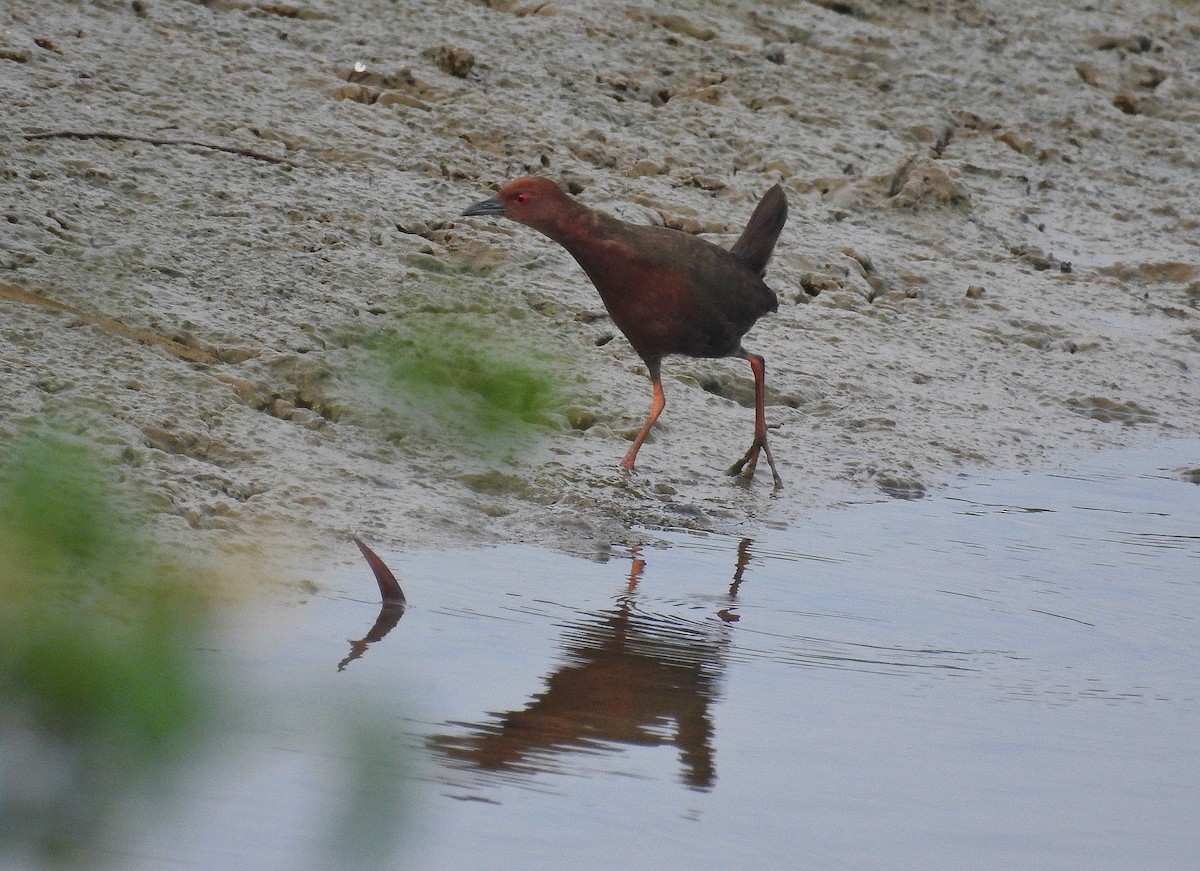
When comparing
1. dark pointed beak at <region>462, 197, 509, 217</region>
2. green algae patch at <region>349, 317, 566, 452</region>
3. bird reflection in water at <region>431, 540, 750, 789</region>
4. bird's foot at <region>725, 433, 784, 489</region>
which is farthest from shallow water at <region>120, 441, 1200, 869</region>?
dark pointed beak at <region>462, 197, 509, 217</region>

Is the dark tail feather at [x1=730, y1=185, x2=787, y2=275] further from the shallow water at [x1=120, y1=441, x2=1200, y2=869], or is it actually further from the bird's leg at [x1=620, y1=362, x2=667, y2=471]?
the shallow water at [x1=120, y1=441, x2=1200, y2=869]

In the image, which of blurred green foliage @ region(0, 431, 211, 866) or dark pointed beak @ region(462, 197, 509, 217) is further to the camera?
dark pointed beak @ region(462, 197, 509, 217)

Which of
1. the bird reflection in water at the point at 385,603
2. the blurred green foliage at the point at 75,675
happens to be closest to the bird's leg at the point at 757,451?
the bird reflection in water at the point at 385,603

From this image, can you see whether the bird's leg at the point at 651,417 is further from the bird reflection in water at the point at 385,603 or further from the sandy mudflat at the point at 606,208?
the bird reflection in water at the point at 385,603

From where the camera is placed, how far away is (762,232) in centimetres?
593

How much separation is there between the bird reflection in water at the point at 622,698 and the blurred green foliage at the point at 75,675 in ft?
4.32

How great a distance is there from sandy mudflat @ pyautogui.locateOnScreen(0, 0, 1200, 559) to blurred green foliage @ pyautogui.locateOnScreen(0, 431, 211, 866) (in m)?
2.39

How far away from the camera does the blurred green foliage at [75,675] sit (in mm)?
1067

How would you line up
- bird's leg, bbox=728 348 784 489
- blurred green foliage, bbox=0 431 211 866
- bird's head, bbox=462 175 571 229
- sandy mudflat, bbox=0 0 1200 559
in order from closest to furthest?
blurred green foliage, bbox=0 431 211 866 < sandy mudflat, bbox=0 0 1200 559 < bird's head, bbox=462 175 571 229 < bird's leg, bbox=728 348 784 489

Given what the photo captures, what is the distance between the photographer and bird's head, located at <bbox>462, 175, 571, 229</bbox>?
5340mm

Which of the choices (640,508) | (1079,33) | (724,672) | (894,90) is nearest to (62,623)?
(724,672)

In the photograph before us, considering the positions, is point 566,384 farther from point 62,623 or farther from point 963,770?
point 963,770

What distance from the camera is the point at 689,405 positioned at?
6219mm

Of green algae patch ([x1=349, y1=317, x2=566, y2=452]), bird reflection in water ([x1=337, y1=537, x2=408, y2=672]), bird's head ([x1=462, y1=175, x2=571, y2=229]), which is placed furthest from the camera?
bird's head ([x1=462, y1=175, x2=571, y2=229])
